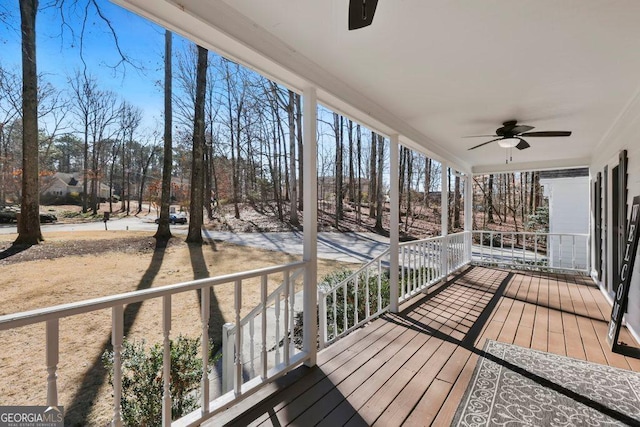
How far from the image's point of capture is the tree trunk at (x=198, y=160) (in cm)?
327

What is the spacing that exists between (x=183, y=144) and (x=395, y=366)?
2942mm

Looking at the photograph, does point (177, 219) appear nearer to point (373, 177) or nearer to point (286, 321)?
point (286, 321)

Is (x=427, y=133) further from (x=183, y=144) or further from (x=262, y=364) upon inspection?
(x=262, y=364)

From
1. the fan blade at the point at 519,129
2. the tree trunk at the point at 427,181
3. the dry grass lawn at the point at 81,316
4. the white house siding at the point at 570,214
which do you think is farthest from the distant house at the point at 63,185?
the tree trunk at the point at 427,181

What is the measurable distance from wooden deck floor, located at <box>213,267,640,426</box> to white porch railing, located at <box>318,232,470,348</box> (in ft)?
0.85

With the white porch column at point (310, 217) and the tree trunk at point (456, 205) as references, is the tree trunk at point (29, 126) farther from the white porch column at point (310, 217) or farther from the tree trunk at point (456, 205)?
the tree trunk at point (456, 205)

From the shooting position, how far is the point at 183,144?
10.6ft

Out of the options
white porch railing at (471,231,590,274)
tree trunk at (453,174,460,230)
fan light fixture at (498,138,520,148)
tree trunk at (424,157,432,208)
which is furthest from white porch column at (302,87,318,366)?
tree trunk at (453,174,460,230)

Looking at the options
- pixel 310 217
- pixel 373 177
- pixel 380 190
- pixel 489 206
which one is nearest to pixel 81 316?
pixel 310 217

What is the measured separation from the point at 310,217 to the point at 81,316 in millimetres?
2010

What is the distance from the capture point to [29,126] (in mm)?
1985

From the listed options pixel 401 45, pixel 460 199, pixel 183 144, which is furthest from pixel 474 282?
pixel 460 199

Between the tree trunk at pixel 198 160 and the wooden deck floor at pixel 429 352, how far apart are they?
182 cm

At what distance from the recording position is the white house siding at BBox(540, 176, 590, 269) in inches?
296
